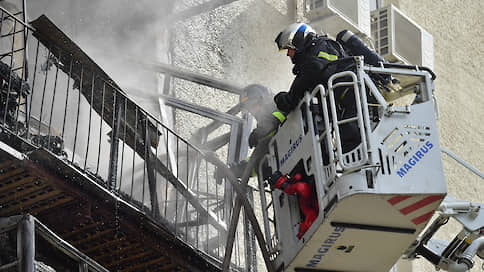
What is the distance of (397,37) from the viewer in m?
17.4

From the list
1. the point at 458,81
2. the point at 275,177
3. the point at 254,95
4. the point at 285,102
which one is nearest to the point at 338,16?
the point at 458,81

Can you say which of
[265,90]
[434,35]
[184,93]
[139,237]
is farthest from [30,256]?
[434,35]

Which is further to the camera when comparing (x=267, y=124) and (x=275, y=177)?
(x=267, y=124)

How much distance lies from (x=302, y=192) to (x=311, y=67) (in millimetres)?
1248

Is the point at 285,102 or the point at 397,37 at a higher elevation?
the point at 397,37

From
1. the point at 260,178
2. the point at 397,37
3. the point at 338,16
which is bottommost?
the point at 260,178

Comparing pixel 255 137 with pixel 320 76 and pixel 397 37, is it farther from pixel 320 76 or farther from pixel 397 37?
pixel 397 37

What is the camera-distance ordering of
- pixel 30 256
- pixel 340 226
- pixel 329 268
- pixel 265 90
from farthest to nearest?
1. pixel 265 90
2. pixel 329 268
3. pixel 340 226
4. pixel 30 256

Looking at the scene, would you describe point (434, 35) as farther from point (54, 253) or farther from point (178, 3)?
point (54, 253)

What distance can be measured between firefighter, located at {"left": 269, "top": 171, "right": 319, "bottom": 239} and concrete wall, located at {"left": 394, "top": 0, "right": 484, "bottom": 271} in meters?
9.43

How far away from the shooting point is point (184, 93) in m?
13.8

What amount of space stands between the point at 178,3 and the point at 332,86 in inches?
243

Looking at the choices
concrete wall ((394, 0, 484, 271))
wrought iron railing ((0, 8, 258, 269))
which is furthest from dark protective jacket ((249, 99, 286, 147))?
concrete wall ((394, 0, 484, 271))

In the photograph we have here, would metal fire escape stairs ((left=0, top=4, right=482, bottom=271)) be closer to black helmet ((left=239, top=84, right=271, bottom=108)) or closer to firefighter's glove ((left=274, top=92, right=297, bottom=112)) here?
firefighter's glove ((left=274, top=92, right=297, bottom=112))
